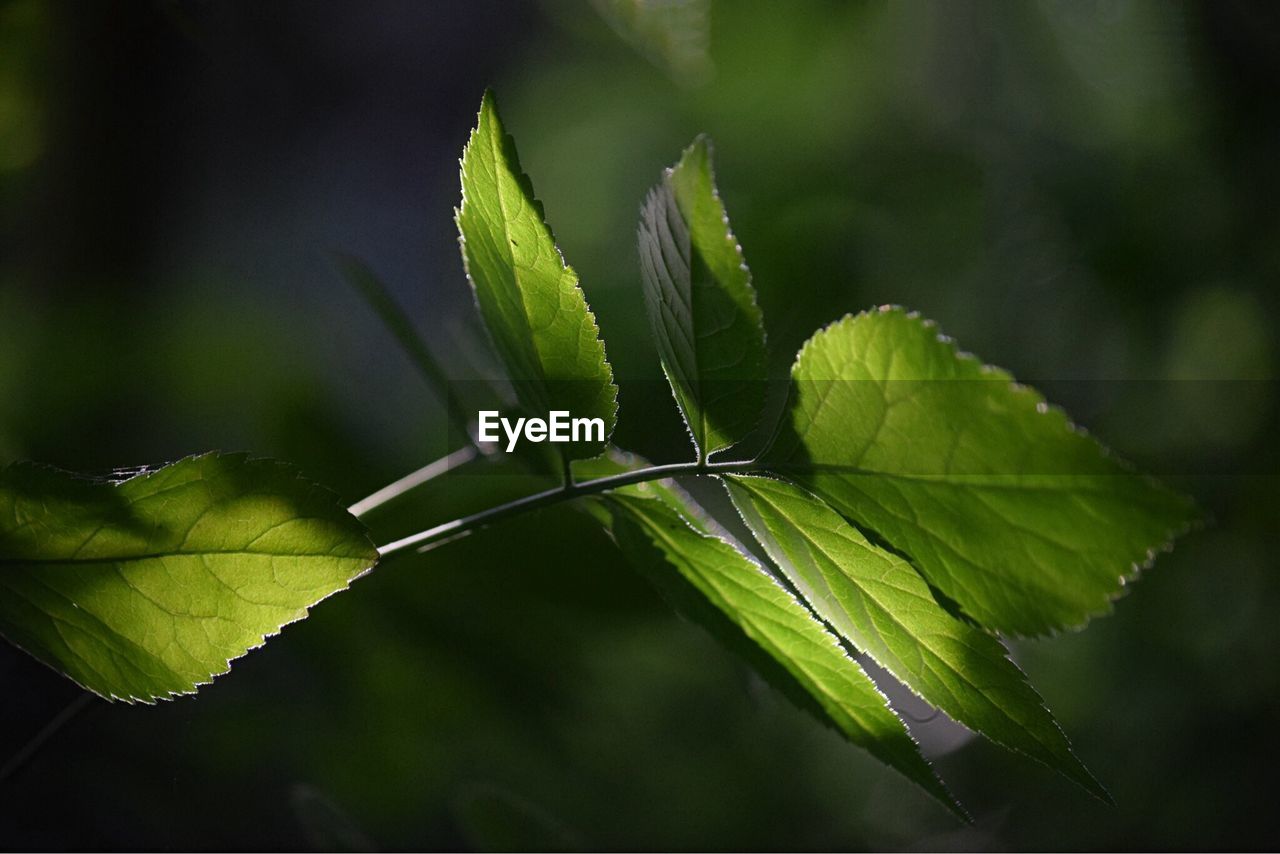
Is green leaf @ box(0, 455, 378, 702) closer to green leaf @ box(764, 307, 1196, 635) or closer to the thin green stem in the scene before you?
green leaf @ box(764, 307, 1196, 635)

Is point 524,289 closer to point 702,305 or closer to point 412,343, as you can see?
point 702,305

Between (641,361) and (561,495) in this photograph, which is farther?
(641,361)

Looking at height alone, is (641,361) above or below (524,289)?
below

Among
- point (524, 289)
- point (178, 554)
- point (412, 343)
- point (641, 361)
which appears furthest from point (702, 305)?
point (641, 361)

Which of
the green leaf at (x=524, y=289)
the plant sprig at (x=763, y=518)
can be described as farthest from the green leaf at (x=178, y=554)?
the green leaf at (x=524, y=289)

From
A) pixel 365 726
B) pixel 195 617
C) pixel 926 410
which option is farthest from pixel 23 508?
pixel 365 726

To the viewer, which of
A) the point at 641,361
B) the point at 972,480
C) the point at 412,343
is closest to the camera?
the point at 972,480
